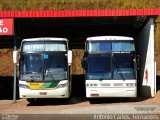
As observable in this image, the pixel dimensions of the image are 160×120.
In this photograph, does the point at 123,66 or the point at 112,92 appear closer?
the point at 112,92

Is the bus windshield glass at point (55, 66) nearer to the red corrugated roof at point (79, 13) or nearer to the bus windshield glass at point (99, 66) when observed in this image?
the bus windshield glass at point (99, 66)

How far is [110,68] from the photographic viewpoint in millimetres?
22016

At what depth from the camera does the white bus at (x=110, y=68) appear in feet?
71.5

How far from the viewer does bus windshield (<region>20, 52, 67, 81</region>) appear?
71.4 feet

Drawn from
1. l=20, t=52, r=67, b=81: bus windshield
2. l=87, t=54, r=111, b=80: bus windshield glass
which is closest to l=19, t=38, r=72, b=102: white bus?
l=20, t=52, r=67, b=81: bus windshield

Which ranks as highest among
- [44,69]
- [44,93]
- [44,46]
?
[44,46]

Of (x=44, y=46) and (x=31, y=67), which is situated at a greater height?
(x=44, y=46)

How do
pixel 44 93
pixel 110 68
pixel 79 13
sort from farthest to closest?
1. pixel 79 13
2. pixel 110 68
3. pixel 44 93

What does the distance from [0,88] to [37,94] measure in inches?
495

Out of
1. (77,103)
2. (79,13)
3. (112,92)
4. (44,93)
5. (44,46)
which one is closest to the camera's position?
(44,93)

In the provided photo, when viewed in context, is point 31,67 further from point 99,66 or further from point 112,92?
point 112,92

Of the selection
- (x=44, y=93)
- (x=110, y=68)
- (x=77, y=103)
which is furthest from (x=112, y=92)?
(x=44, y=93)

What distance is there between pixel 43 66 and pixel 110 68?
296 cm

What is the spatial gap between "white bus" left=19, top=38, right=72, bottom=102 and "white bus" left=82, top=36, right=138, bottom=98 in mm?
984
